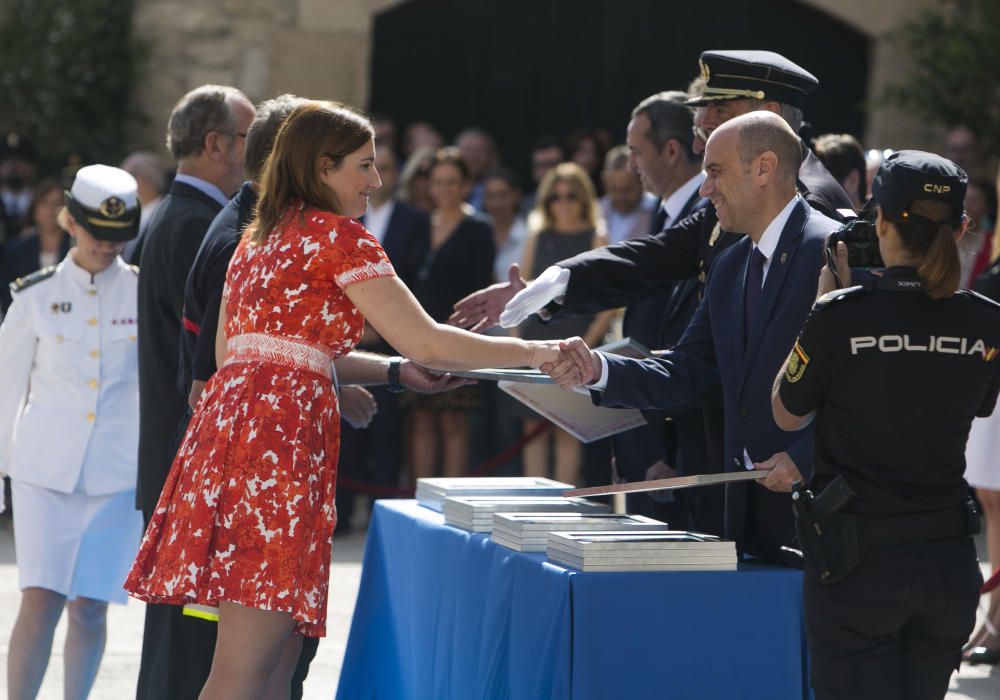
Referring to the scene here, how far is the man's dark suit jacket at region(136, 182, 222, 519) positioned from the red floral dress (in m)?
0.90

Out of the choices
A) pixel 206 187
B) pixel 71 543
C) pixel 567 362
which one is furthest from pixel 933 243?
pixel 71 543

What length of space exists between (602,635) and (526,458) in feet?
17.4

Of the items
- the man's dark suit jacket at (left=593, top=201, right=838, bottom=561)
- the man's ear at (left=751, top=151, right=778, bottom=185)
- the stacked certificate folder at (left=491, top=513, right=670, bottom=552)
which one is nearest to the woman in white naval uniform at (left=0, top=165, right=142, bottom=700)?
the stacked certificate folder at (left=491, top=513, right=670, bottom=552)

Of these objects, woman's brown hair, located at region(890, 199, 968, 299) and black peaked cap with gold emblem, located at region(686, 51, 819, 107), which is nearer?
woman's brown hair, located at region(890, 199, 968, 299)

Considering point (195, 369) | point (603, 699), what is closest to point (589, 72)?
point (195, 369)

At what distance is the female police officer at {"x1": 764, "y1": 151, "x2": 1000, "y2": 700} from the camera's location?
10.3 ft

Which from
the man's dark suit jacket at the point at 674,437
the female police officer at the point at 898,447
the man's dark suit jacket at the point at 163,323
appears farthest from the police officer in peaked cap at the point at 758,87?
the man's dark suit jacket at the point at 163,323

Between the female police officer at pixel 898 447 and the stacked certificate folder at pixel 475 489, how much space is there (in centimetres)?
147

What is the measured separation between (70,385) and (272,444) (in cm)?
157

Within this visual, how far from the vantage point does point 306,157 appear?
3.63 meters

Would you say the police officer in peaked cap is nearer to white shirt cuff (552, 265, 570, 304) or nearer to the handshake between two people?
white shirt cuff (552, 265, 570, 304)

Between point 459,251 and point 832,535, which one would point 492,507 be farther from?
point 459,251

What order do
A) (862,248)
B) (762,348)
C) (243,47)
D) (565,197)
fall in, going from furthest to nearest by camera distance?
(243,47), (565,197), (762,348), (862,248)

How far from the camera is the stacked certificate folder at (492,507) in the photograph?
418 cm
